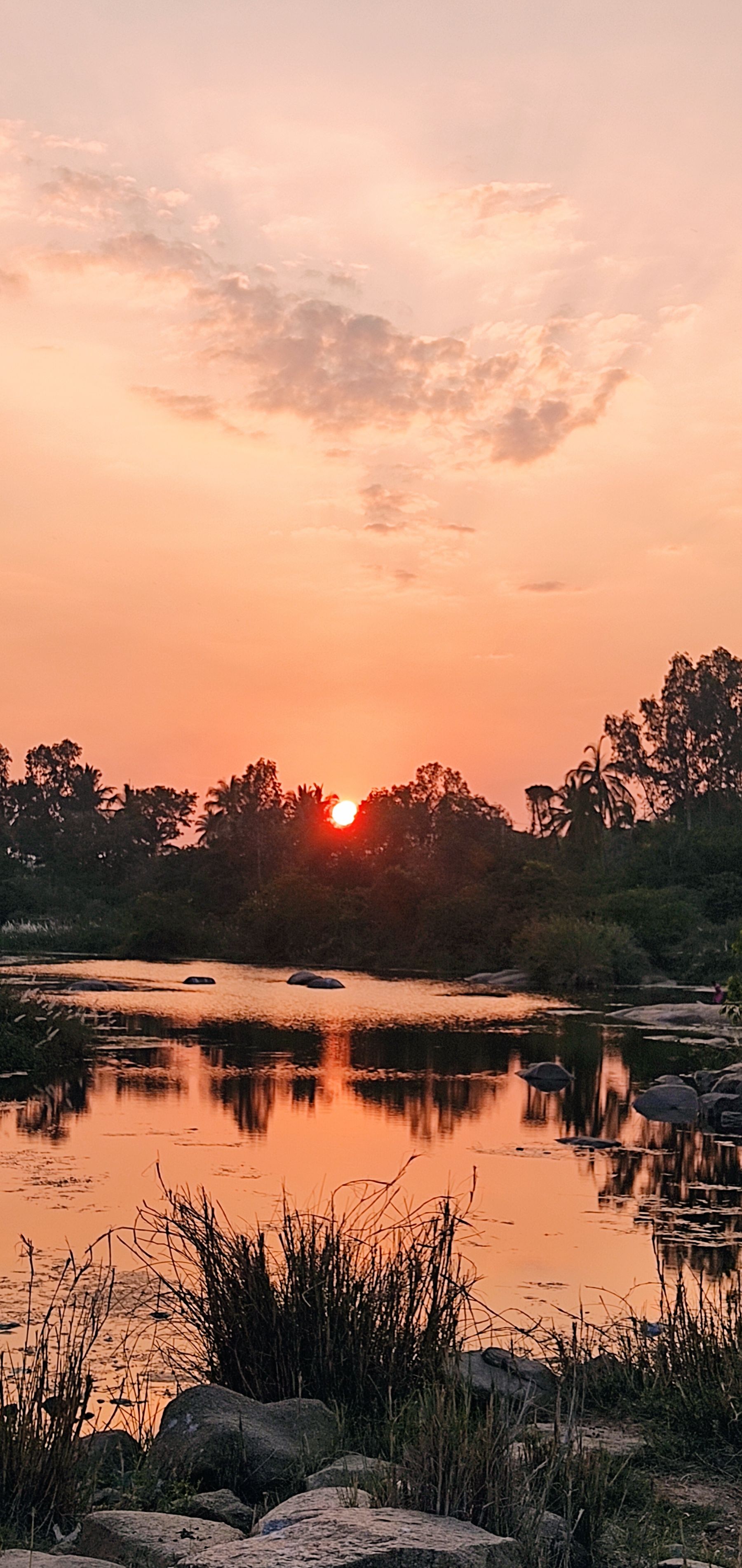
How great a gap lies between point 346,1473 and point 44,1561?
4.36ft

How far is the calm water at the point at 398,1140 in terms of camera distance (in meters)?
11.0

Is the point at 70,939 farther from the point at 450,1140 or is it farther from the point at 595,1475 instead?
the point at 595,1475

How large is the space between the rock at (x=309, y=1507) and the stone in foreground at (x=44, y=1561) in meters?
0.49

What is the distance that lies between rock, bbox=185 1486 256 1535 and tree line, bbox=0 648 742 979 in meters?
39.9

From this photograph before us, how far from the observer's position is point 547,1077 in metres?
22.0

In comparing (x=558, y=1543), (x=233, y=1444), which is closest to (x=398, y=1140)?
(x=233, y=1444)

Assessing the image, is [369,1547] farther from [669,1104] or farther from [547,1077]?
[547,1077]

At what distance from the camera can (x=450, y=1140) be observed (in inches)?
649

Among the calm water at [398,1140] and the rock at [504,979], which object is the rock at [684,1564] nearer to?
the calm water at [398,1140]

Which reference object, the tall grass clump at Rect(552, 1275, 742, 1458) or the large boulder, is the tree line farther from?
the tall grass clump at Rect(552, 1275, 742, 1458)

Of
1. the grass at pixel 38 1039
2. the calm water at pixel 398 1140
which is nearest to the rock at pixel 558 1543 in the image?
the calm water at pixel 398 1140

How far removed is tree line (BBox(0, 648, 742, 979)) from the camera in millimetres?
52500

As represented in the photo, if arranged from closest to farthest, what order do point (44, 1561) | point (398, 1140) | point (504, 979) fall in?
point (44, 1561) < point (398, 1140) < point (504, 979)

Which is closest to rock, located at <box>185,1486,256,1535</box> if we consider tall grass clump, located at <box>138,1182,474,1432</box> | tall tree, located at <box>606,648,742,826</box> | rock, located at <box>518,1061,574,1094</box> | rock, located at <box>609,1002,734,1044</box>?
tall grass clump, located at <box>138,1182,474,1432</box>
